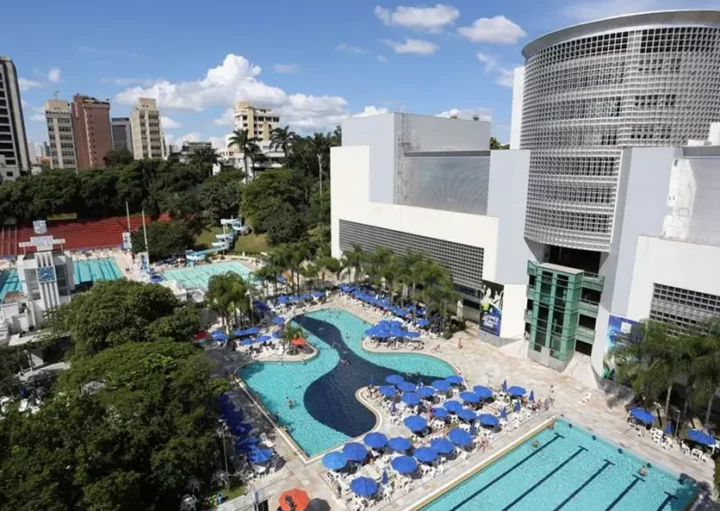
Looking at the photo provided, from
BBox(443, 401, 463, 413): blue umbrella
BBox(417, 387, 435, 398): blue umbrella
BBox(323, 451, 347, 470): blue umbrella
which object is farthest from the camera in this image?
BBox(417, 387, 435, 398): blue umbrella

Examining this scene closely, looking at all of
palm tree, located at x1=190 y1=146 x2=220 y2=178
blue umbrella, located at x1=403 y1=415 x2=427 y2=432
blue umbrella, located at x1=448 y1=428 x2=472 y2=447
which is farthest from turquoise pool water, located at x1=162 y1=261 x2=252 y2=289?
palm tree, located at x1=190 y1=146 x2=220 y2=178

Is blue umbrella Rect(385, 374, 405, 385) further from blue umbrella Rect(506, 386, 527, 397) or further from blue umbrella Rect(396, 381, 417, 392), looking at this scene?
blue umbrella Rect(506, 386, 527, 397)

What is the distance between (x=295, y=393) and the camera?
81.4 ft

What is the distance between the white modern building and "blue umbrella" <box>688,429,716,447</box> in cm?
1194

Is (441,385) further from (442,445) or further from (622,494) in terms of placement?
(622,494)

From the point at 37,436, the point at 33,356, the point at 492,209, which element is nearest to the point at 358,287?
the point at 492,209

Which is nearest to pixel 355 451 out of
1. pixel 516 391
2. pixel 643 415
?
pixel 516 391

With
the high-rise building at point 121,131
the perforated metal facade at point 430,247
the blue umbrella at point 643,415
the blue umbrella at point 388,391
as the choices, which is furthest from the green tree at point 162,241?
the high-rise building at point 121,131

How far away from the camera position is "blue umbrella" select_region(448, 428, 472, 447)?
19.1 m

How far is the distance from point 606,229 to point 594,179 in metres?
2.94

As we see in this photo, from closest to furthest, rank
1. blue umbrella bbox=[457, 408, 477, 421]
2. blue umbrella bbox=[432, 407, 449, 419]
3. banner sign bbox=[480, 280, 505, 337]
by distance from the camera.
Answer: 1. blue umbrella bbox=[457, 408, 477, 421]
2. blue umbrella bbox=[432, 407, 449, 419]
3. banner sign bbox=[480, 280, 505, 337]

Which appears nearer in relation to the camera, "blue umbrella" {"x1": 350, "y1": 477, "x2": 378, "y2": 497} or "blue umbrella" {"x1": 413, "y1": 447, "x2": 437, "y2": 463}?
"blue umbrella" {"x1": 350, "y1": 477, "x2": 378, "y2": 497}

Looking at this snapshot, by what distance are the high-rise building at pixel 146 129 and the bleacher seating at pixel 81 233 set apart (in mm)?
67182

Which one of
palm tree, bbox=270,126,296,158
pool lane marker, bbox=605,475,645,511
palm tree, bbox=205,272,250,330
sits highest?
palm tree, bbox=270,126,296,158
